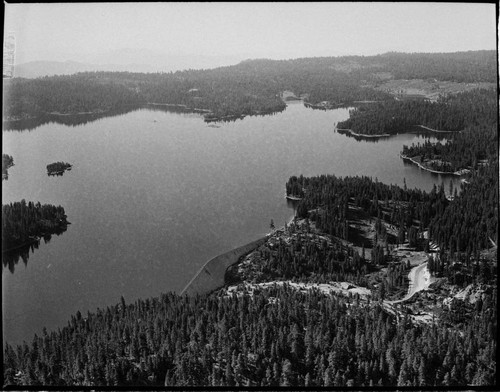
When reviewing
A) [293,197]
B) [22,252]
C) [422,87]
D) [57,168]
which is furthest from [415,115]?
[22,252]

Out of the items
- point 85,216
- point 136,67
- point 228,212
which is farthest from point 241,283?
point 136,67

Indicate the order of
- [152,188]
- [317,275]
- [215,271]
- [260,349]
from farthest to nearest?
[152,188] < [215,271] < [317,275] < [260,349]

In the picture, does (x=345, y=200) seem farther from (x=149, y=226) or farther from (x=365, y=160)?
(x=149, y=226)

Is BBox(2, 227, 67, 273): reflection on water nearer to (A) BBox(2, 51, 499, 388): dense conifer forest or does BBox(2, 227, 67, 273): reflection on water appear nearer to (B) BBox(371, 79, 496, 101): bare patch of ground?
(A) BBox(2, 51, 499, 388): dense conifer forest

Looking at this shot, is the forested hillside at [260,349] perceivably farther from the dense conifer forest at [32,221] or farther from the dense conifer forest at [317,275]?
the dense conifer forest at [32,221]

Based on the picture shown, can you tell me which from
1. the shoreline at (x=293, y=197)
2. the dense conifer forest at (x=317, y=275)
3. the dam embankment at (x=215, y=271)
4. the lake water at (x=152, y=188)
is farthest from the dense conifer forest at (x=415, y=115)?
the dam embankment at (x=215, y=271)

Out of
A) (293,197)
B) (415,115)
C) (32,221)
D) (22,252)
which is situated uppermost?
(415,115)

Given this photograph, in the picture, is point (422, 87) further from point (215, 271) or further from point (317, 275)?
point (215, 271)
